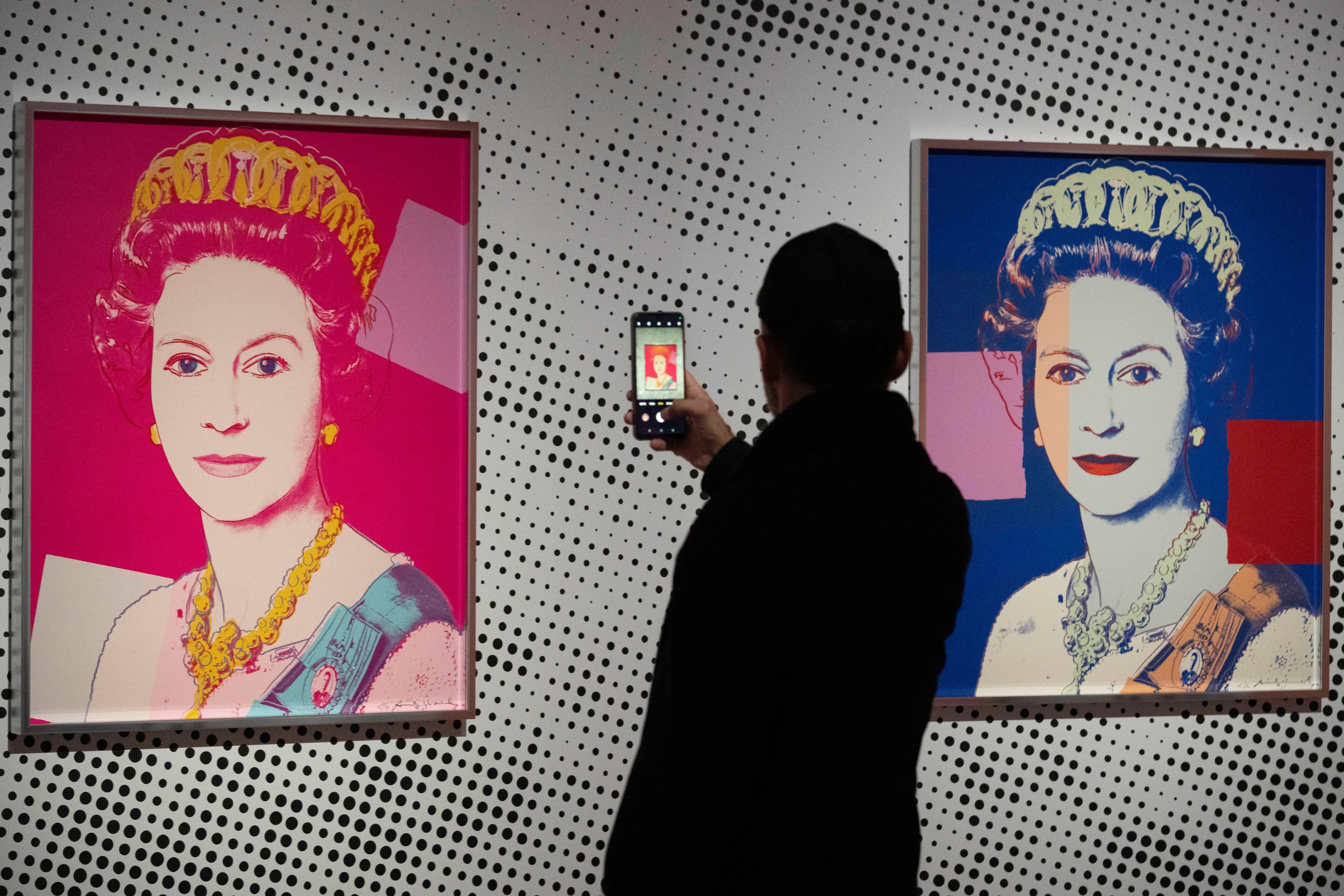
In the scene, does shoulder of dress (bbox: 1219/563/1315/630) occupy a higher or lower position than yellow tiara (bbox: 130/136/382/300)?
lower

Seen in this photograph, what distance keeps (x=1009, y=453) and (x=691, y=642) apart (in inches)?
52.7

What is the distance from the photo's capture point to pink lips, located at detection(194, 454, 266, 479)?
1847 millimetres

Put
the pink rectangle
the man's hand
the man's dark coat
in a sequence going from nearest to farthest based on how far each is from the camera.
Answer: the man's dark coat
the man's hand
the pink rectangle

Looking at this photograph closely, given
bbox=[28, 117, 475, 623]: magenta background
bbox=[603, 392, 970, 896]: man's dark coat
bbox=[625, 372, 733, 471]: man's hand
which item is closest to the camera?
bbox=[603, 392, 970, 896]: man's dark coat

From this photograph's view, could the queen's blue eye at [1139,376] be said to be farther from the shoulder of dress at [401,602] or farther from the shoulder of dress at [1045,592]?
the shoulder of dress at [401,602]

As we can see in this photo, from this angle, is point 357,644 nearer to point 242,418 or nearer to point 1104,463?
point 242,418

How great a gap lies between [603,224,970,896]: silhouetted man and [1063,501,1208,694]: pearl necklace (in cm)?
119

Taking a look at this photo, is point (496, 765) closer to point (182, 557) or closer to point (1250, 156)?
point (182, 557)

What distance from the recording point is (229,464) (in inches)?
72.9

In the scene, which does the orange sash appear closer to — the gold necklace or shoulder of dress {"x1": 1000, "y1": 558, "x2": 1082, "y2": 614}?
shoulder of dress {"x1": 1000, "y1": 558, "x2": 1082, "y2": 614}

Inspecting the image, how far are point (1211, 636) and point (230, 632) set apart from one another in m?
2.11

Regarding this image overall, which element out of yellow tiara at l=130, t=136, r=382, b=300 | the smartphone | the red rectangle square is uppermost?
yellow tiara at l=130, t=136, r=382, b=300

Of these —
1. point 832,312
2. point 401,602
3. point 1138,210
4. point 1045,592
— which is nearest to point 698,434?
point 832,312

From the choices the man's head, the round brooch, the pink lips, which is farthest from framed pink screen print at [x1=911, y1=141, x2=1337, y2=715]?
the pink lips
